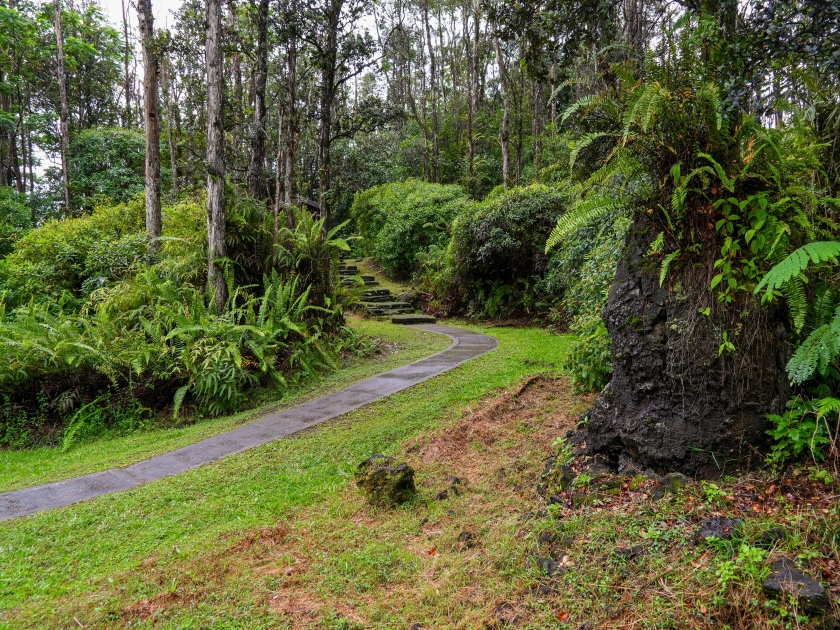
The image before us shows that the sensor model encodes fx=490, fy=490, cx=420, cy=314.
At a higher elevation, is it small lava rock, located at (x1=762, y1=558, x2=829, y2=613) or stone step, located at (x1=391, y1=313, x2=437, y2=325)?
stone step, located at (x1=391, y1=313, x2=437, y2=325)

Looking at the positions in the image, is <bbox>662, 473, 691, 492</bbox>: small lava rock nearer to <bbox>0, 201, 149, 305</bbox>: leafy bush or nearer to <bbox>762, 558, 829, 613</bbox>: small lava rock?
<bbox>762, 558, 829, 613</bbox>: small lava rock

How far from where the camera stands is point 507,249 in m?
13.1

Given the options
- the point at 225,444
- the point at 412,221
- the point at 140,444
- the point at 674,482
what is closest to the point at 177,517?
the point at 225,444

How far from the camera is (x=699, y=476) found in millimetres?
3002

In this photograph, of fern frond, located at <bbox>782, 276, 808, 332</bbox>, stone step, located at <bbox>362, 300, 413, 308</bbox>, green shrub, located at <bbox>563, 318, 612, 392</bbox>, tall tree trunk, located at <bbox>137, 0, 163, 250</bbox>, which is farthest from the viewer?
stone step, located at <bbox>362, 300, 413, 308</bbox>

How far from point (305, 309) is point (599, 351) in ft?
19.2

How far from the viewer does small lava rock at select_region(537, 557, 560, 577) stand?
2645 mm

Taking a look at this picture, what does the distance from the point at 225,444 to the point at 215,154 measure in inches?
208

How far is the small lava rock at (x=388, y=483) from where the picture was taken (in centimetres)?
391

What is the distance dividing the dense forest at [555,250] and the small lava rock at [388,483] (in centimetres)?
146

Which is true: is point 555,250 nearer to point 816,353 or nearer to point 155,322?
point 155,322

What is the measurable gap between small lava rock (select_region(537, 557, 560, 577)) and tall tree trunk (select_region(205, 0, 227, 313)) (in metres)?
7.45

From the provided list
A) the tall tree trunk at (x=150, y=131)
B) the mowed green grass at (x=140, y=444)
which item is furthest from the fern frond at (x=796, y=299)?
the tall tree trunk at (x=150, y=131)

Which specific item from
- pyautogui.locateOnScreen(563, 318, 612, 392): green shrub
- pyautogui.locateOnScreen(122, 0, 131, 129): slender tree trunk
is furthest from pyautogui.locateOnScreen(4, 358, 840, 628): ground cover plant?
pyautogui.locateOnScreen(122, 0, 131, 129): slender tree trunk
